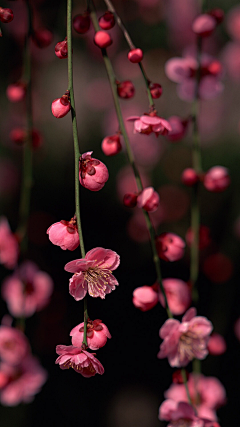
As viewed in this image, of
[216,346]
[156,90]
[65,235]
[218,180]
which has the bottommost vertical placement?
[216,346]

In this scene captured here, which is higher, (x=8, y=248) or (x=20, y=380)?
(x=8, y=248)

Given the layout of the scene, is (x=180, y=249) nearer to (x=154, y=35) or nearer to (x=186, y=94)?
(x=186, y=94)

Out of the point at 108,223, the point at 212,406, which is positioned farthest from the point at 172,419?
the point at 108,223

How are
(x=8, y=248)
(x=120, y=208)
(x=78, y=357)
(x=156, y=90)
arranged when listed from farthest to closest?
(x=120, y=208), (x=8, y=248), (x=156, y=90), (x=78, y=357)

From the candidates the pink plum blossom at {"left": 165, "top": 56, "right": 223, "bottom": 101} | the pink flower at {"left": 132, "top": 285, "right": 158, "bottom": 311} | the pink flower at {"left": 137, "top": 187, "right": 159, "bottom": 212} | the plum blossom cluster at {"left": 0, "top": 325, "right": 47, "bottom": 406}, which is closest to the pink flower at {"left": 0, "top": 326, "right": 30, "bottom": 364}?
the plum blossom cluster at {"left": 0, "top": 325, "right": 47, "bottom": 406}

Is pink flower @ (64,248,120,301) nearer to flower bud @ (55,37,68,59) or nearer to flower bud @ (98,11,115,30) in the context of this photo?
flower bud @ (55,37,68,59)

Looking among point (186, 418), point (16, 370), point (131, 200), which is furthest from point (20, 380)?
point (131, 200)

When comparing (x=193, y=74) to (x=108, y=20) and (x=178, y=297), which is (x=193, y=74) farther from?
(x=178, y=297)
